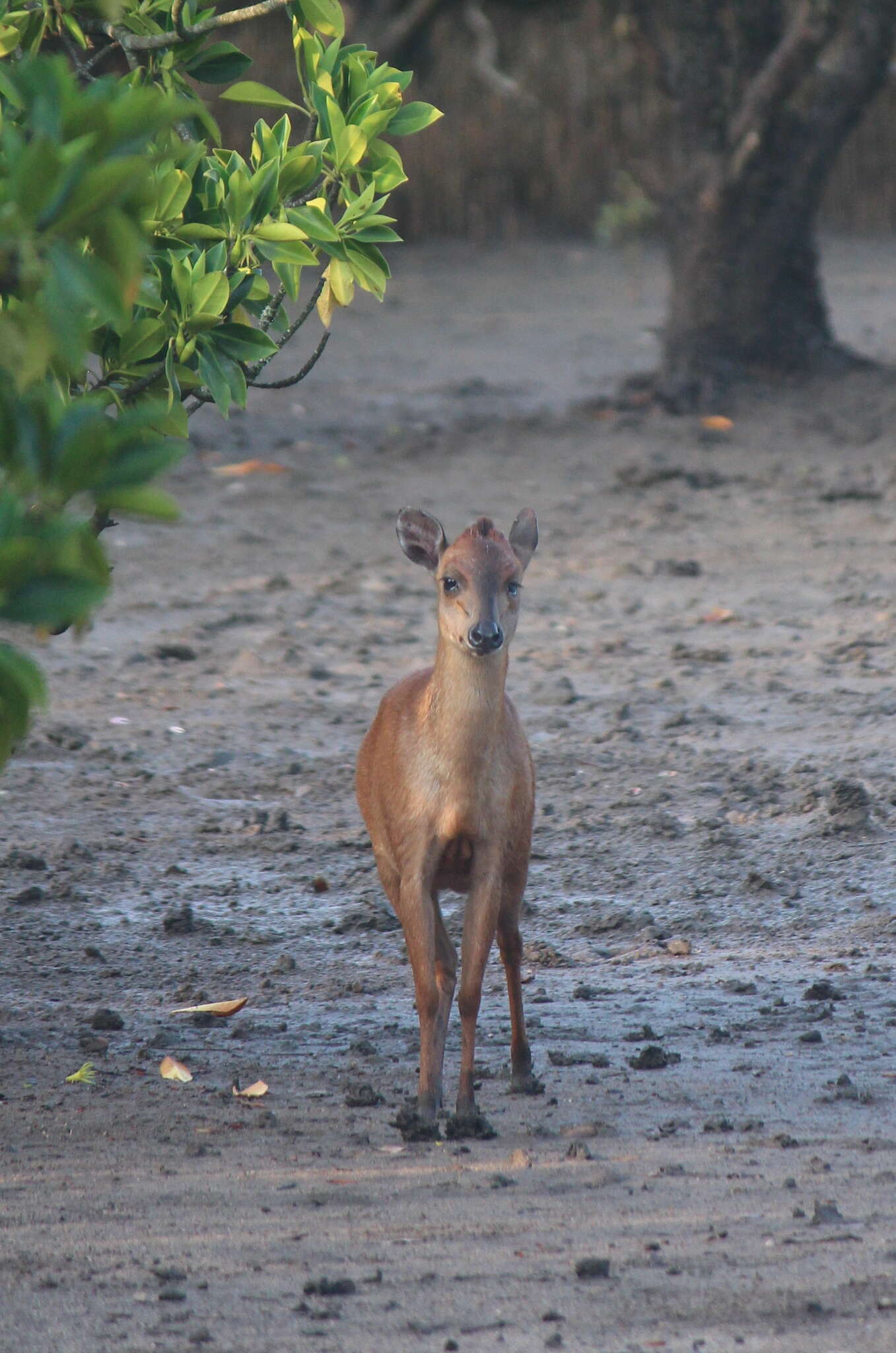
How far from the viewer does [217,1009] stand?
5.63 meters

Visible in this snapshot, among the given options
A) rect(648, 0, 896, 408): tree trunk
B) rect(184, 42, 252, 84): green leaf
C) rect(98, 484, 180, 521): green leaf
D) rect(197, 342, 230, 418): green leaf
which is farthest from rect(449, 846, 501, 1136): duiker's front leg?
rect(648, 0, 896, 408): tree trunk

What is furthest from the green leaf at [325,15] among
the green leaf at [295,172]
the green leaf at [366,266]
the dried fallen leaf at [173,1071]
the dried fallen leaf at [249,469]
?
the dried fallen leaf at [249,469]

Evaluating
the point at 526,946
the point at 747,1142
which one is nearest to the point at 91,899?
the point at 526,946

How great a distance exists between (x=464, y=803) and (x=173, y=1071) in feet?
3.76

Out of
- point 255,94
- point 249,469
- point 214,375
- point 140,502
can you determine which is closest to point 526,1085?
point 214,375

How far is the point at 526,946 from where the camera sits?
6.17m

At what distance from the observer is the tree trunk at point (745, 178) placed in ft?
41.5

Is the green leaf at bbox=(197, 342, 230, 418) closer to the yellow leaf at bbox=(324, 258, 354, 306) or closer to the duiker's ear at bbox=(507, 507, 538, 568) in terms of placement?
the yellow leaf at bbox=(324, 258, 354, 306)

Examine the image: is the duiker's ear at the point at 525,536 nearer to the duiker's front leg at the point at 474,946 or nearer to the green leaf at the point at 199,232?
the duiker's front leg at the point at 474,946

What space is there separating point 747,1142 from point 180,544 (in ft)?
22.8

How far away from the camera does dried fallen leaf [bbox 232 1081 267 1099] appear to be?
16.3 feet

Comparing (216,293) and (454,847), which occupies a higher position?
(216,293)

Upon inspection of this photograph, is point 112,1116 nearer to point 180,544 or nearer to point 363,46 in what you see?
point 363,46

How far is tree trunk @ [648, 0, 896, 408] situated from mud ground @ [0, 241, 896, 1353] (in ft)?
2.14
